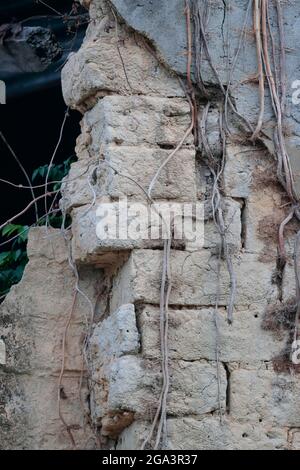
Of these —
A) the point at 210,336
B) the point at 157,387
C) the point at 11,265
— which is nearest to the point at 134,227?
the point at 210,336

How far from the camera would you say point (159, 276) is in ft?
14.5

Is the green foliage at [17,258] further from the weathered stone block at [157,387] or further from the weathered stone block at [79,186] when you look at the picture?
the weathered stone block at [157,387]

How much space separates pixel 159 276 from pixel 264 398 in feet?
2.00

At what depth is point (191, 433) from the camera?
4301 millimetres

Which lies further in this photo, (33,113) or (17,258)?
(33,113)

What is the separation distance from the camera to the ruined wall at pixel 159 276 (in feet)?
14.3

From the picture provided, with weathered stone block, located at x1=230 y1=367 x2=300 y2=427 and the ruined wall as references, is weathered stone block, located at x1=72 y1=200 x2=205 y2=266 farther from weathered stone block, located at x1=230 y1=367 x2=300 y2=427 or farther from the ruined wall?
weathered stone block, located at x1=230 y1=367 x2=300 y2=427

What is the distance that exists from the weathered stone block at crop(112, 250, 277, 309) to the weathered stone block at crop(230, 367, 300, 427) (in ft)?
0.92

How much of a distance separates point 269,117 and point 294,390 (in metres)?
1.10

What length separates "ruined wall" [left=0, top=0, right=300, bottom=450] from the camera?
436cm

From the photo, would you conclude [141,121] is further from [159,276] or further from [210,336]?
[210,336]

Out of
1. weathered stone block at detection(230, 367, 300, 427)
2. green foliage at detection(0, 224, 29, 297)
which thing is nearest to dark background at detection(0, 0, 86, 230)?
green foliage at detection(0, 224, 29, 297)

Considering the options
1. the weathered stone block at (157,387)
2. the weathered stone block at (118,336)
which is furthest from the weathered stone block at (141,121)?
the weathered stone block at (157,387)

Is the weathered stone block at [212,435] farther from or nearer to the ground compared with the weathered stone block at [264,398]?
nearer to the ground
